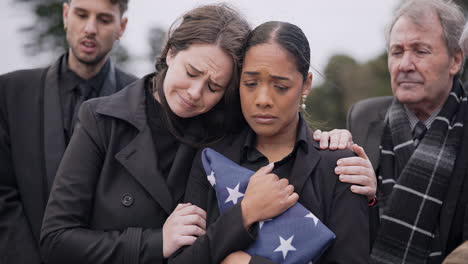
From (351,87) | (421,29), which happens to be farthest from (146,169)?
(351,87)

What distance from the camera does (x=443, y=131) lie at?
153 inches

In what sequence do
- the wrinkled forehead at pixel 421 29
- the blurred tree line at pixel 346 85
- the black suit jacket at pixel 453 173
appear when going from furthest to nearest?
the blurred tree line at pixel 346 85 < the wrinkled forehead at pixel 421 29 < the black suit jacket at pixel 453 173

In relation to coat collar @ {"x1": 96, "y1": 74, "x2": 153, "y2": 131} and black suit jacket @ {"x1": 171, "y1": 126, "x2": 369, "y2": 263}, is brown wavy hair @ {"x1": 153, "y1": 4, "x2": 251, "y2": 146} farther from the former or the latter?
black suit jacket @ {"x1": 171, "y1": 126, "x2": 369, "y2": 263}

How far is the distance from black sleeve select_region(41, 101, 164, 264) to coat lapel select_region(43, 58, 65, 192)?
2.80 ft

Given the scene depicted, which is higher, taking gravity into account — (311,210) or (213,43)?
(213,43)

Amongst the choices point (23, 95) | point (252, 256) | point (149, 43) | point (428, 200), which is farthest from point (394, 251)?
point (149, 43)

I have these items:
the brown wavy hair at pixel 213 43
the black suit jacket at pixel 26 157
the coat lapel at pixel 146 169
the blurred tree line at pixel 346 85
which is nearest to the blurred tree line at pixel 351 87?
the blurred tree line at pixel 346 85

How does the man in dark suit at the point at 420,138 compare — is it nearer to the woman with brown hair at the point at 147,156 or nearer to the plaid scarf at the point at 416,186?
the plaid scarf at the point at 416,186

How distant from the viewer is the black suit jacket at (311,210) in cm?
257

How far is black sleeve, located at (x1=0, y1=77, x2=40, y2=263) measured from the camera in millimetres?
3689

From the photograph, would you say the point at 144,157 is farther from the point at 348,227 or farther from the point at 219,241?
the point at 348,227

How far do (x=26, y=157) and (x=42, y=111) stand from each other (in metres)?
0.35

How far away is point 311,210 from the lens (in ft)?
8.78

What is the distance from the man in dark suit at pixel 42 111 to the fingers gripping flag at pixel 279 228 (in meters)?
1.52
